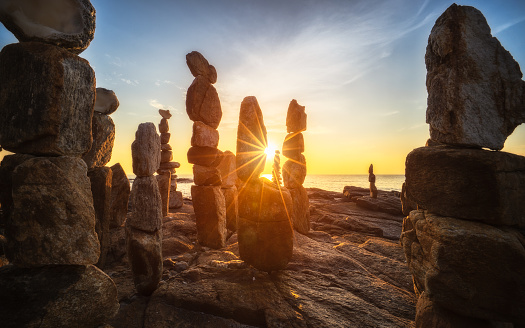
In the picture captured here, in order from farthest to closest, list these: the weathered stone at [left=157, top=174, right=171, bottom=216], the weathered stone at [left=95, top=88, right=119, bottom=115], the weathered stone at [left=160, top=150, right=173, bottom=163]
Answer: the weathered stone at [left=160, top=150, right=173, bottom=163] → the weathered stone at [left=157, top=174, right=171, bottom=216] → the weathered stone at [left=95, top=88, right=119, bottom=115]

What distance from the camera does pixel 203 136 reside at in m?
6.29

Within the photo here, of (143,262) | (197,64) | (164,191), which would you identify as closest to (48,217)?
(143,262)

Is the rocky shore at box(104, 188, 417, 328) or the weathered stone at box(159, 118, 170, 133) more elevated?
the weathered stone at box(159, 118, 170, 133)

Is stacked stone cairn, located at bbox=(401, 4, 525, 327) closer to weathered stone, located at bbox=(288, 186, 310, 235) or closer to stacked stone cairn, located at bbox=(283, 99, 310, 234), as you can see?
weathered stone, located at bbox=(288, 186, 310, 235)

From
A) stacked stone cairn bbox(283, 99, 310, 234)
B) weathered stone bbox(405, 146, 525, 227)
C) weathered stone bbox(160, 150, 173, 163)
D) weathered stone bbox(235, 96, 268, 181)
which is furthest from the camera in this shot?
Answer: weathered stone bbox(160, 150, 173, 163)

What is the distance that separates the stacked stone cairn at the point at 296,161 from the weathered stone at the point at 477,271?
566cm

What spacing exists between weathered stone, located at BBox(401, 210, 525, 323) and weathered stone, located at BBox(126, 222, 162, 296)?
3.85m

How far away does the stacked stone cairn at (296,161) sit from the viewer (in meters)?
8.09

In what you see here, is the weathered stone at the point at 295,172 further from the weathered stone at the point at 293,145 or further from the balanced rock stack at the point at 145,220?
the balanced rock stack at the point at 145,220

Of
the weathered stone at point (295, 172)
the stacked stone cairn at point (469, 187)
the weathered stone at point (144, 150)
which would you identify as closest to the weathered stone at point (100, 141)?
the weathered stone at point (144, 150)

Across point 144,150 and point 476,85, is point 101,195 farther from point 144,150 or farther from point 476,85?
point 476,85

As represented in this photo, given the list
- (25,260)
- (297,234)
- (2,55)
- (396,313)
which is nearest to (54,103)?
(2,55)

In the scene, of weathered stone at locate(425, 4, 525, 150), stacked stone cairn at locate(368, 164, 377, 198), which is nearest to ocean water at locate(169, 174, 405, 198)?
stacked stone cairn at locate(368, 164, 377, 198)

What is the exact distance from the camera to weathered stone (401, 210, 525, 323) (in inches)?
83.2
